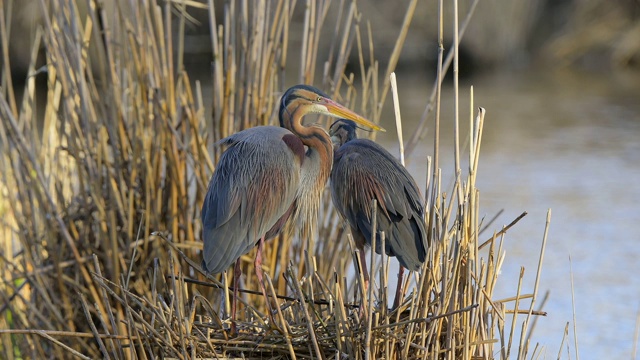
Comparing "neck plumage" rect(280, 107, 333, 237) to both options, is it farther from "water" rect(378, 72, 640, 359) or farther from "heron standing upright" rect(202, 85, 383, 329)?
"water" rect(378, 72, 640, 359)

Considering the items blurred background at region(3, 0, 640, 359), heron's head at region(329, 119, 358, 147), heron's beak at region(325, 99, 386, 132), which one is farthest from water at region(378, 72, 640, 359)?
heron's beak at region(325, 99, 386, 132)

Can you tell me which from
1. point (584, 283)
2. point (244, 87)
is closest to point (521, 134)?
point (584, 283)

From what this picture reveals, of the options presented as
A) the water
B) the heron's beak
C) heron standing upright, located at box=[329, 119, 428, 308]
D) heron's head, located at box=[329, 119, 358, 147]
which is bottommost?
the water

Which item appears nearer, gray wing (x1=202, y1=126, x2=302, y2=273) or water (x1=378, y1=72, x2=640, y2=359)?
gray wing (x1=202, y1=126, x2=302, y2=273)

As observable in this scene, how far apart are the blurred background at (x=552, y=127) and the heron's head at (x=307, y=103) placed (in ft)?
2.61

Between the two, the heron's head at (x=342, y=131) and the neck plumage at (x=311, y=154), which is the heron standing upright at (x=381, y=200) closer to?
the neck plumage at (x=311, y=154)

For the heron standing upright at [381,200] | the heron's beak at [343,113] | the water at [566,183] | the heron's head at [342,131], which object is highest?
the heron's beak at [343,113]

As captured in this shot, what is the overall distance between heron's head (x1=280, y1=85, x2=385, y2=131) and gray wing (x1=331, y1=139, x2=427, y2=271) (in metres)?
0.12

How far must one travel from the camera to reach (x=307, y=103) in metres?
3.10

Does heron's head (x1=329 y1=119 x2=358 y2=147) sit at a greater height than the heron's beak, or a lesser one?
lesser

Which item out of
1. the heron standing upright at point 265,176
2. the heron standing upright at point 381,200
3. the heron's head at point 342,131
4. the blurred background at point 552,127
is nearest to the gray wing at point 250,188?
the heron standing upright at point 265,176

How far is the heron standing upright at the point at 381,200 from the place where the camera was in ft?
9.14

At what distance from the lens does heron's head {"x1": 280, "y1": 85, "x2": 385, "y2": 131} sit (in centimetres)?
308

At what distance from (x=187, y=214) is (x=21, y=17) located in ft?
29.3
